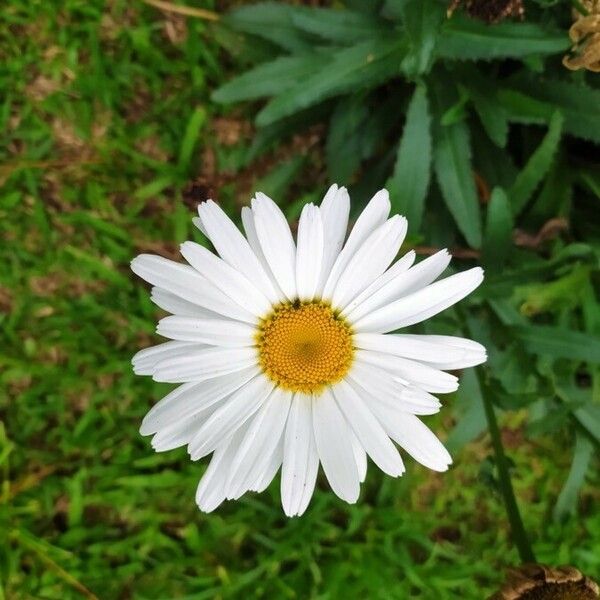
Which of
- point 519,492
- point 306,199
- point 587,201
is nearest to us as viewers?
point 587,201

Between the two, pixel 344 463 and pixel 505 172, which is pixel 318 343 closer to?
pixel 344 463

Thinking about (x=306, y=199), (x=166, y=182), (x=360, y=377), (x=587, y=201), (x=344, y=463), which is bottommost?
(x=344, y=463)

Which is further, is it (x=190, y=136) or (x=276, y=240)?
(x=190, y=136)

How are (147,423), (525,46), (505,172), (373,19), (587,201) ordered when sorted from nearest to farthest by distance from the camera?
(147,423)
(525,46)
(373,19)
(505,172)
(587,201)

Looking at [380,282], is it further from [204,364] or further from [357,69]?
[357,69]

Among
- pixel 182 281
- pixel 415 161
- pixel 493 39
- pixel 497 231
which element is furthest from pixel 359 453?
pixel 493 39

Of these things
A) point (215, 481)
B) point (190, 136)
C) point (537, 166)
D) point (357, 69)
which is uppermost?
point (190, 136)

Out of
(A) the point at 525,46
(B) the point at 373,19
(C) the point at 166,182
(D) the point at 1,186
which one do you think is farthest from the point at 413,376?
(D) the point at 1,186
